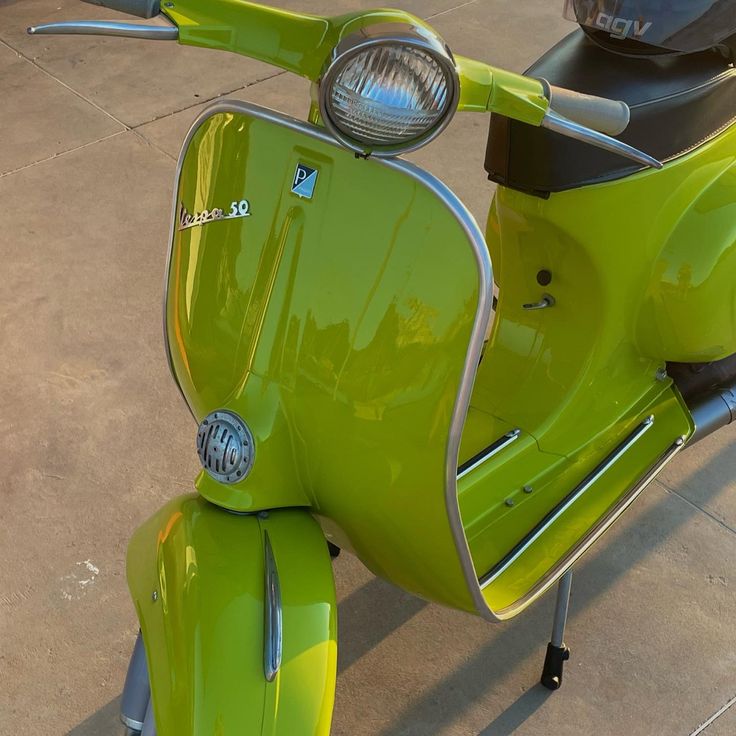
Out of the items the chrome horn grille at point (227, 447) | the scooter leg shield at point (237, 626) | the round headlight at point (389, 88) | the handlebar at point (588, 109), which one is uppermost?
the round headlight at point (389, 88)

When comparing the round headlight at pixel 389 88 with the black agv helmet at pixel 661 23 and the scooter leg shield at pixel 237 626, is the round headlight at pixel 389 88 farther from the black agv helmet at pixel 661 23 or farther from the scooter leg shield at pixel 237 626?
the black agv helmet at pixel 661 23

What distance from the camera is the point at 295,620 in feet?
4.41

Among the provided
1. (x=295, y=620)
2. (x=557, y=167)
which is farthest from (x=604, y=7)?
(x=295, y=620)

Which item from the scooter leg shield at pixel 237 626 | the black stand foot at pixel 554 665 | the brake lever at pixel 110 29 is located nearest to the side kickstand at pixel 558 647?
the black stand foot at pixel 554 665

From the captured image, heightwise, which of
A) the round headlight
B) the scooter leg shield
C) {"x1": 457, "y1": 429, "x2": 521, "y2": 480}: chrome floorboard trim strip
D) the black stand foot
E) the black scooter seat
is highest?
the round headlight

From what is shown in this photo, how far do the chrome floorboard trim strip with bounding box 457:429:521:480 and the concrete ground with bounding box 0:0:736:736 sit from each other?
0.44 meters

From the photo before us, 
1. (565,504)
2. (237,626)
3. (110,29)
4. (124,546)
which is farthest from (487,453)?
(110,29)

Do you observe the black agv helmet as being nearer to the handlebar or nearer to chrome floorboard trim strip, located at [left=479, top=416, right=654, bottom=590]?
the handlebar

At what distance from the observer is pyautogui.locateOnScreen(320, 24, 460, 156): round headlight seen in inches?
45.5

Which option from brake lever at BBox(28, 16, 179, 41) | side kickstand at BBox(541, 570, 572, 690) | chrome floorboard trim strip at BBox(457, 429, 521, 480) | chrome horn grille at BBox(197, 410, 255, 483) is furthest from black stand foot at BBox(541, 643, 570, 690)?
brake lever at BBox(28, 16, 179, 41)

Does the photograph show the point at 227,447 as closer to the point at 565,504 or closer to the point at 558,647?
the point at 565,504

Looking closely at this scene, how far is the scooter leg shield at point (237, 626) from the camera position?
1289mm

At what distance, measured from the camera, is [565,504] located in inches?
73.6

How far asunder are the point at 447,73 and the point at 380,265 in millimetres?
268
